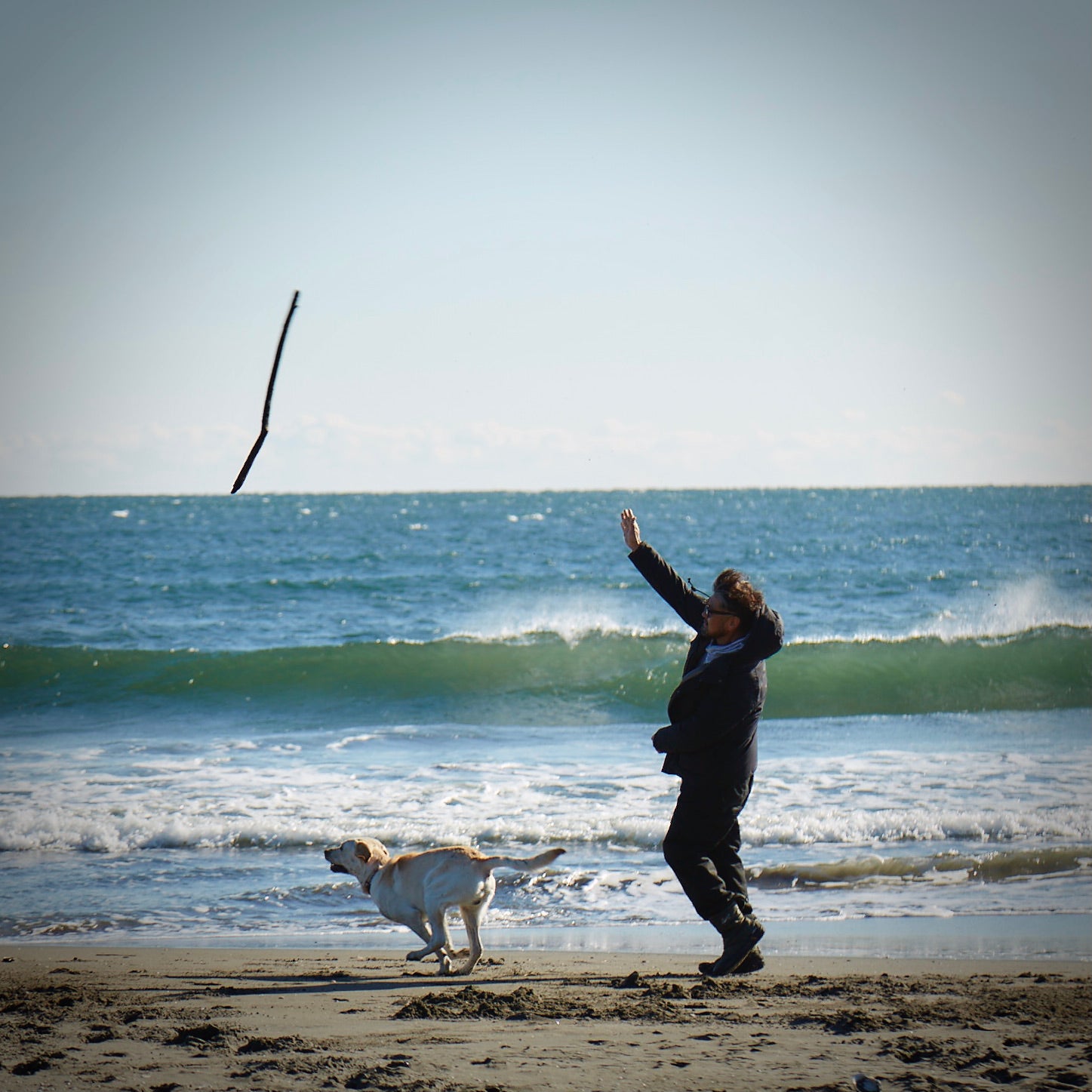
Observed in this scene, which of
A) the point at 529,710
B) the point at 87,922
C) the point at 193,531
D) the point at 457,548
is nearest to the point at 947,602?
the point at 529,710

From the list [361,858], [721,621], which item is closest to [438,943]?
[361,858]

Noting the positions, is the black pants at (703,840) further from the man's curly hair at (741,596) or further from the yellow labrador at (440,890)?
the man's curly hair at (741,596)

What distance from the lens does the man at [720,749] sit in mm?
4203

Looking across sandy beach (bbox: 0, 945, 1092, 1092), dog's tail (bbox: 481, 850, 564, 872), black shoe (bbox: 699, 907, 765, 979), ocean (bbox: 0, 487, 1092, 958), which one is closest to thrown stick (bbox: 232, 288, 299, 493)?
sandy beach (bbox: 0, 945, 1092, 1092)

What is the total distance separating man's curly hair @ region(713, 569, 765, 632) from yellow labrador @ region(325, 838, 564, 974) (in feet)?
4.35

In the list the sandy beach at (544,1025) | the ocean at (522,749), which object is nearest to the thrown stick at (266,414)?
the sandy beach at (544,1025)

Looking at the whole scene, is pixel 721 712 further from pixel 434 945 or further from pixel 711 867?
pixel 434 945

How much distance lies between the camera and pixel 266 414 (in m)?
3.01

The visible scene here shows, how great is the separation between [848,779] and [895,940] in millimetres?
3945

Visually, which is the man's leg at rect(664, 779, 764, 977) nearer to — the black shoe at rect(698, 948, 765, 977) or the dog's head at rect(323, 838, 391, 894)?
the black shoe at rect(698, 948, 765, 977)

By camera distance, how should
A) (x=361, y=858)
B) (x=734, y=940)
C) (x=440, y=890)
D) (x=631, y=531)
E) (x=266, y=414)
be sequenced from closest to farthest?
1. (x=266, y=414)
2. (x=734, y=940)
3. (x=440, y=890)
4. (x=631, y=531)
5. (x=361, y=858)

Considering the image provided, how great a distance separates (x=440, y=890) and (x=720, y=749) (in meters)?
1.47

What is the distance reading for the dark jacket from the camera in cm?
419

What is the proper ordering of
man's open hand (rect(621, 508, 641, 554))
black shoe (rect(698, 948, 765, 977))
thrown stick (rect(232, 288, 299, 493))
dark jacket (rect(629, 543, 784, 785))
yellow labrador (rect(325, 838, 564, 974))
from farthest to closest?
man's open hand (rect(621, 508, 641, 554)) → yellow labrador (rect(325, 838, 564, 974)) → black shoe (rect(698, 948, 765, 977)) → dark jacket (rect(629, 543, 784, 785)) → thrown stick (rect(232, 288, 299, 493))
